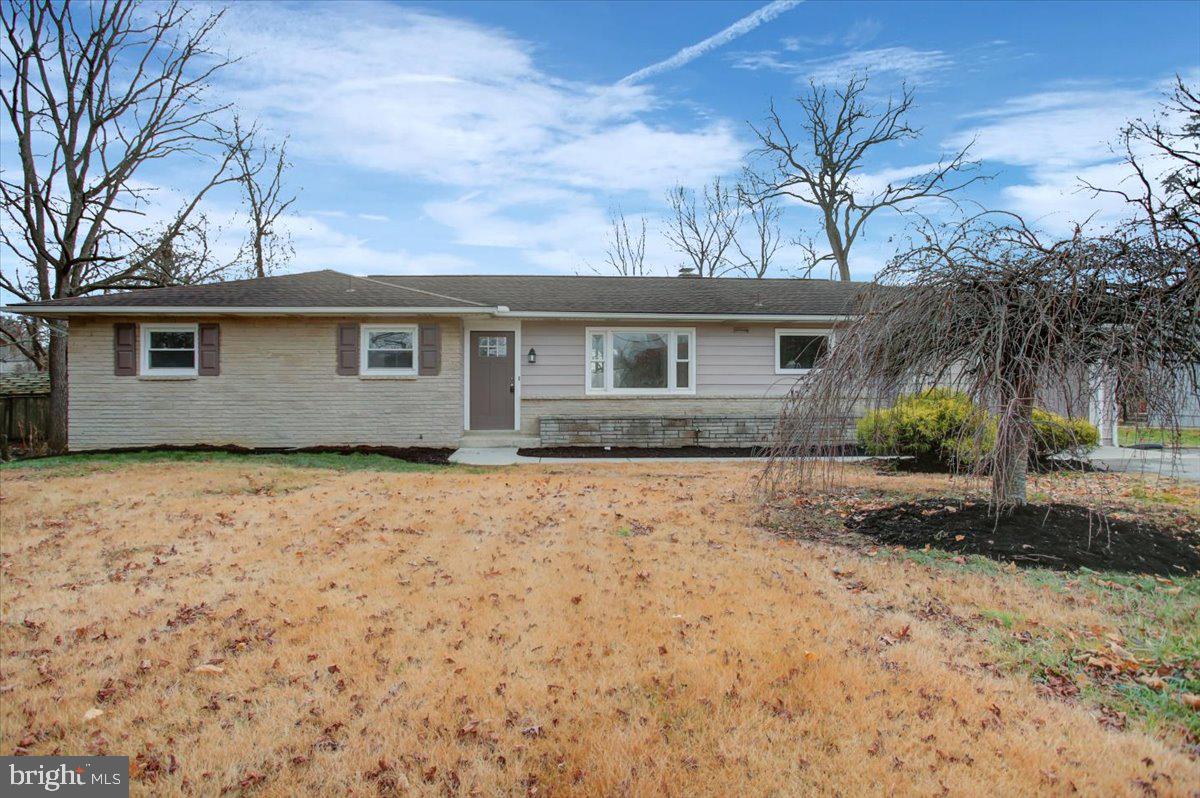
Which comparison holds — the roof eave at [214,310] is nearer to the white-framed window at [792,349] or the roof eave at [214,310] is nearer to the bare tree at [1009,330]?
the white-framed window at [792,349]

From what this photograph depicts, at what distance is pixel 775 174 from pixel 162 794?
28.6 meters

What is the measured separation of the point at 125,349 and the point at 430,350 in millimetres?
5954

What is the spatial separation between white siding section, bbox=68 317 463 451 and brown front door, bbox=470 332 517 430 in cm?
81

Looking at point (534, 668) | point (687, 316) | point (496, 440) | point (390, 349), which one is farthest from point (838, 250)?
point (534, 668)

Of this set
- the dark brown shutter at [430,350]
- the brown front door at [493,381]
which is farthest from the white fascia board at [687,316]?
the dark brown shutter at [430,350]

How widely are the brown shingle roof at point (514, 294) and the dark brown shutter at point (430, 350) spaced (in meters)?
0.60

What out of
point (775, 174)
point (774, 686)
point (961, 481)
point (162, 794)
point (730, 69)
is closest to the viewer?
point (162, 794)

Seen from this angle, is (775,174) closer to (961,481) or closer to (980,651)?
(961,481)

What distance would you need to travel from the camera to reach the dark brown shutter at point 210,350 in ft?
→ 43.9

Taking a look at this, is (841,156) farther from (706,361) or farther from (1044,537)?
(1044,537)

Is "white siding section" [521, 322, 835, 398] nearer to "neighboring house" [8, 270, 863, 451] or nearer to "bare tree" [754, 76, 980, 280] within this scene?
"neighboring house" [8, 270, 863, 451]

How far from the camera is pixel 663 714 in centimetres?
307

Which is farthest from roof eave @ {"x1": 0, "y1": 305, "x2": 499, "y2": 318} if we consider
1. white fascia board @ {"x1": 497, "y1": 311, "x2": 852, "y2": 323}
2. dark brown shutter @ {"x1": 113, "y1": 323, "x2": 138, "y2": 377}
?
white fascia board @ {"x1": 497, "y1": 311, "x2": 852, "y2": 323}

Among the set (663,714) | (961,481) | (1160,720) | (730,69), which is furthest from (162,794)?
(730,69)
